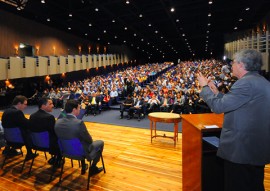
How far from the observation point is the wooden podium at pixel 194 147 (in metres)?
1.83

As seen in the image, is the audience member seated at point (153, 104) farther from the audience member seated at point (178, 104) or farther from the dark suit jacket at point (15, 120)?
the dark suit jacket at point (15, 120)

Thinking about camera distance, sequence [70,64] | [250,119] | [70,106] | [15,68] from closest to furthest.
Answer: [250,119] → [70,106] → [15,68] → [70,64]

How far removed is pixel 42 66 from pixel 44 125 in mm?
11318

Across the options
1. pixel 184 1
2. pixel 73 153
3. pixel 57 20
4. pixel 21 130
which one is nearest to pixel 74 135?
pixel 73 153

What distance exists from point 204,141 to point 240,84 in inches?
32.5

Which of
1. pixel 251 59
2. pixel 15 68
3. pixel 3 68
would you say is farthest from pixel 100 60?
pixel 251 59

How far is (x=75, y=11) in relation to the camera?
12742 millimetres

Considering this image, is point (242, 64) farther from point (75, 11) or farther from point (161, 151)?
point (75, 11)

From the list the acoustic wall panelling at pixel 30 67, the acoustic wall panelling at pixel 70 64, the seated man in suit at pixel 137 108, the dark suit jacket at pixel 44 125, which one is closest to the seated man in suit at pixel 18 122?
the dark suit jacket at pixel 44 125

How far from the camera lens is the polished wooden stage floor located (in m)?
2.89

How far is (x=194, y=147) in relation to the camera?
1.92m

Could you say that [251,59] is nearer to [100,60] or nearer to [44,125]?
[44,125]

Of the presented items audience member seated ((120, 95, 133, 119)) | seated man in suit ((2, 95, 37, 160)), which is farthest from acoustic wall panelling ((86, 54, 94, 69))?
seated man in suit ((2, 95, 37, 160))

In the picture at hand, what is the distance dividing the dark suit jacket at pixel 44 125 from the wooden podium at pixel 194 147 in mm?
2087
